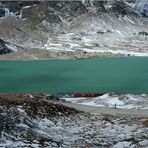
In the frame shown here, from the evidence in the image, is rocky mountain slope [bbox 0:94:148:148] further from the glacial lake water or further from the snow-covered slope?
the glacial lake water

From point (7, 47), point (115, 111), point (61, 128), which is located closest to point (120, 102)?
point (115, 111)

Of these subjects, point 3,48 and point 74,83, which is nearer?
point 74,83

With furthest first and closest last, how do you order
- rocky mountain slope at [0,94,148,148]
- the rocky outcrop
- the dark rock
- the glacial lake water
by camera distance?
the rocky outcrop, the dark rock, the glacial lake water, rocky mountain slope at [0,94,148,148]

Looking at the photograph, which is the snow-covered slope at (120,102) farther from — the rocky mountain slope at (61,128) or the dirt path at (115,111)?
the rocky mountain slope at (61,128)

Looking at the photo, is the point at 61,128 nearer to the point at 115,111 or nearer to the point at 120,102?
the point at 115,111

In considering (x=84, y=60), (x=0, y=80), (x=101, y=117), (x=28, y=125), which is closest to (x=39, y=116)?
(x=28, y=125)

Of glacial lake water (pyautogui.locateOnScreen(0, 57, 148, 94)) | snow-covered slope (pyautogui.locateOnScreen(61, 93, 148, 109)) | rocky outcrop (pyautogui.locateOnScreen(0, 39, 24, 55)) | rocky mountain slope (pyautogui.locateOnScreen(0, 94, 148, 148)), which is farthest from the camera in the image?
rocky outcrop (pyautogui.locateOnScreen(0, 39, 24, 55))

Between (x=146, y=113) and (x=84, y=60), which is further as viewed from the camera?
(x=84, y=60)

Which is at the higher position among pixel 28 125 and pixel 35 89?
pixel 28 125

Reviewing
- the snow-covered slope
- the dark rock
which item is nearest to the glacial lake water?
the snow-covered slope

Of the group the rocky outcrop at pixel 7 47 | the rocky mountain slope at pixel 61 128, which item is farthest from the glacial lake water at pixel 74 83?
the rocky outcrop at pixel 7 47

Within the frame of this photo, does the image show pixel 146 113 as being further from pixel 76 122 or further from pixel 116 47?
pixel 116 47
